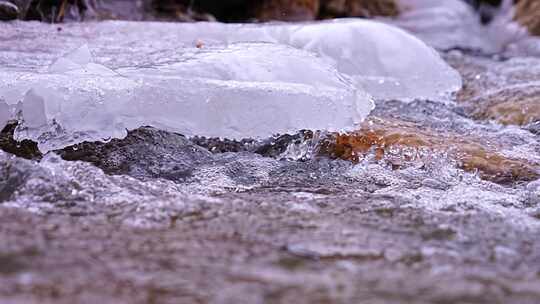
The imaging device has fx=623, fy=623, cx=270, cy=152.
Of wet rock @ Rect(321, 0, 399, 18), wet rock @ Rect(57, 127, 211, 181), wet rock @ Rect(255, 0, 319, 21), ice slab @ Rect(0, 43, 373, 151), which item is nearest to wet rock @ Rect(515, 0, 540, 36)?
wet rock @ Rect(321, 0, 399, 18)

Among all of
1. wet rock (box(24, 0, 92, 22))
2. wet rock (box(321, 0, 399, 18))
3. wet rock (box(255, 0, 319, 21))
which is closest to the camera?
wet rock (box(24, 0, 92, 22))

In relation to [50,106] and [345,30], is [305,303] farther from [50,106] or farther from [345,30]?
[345,30]

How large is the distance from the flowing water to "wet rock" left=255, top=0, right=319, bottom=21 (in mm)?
4023

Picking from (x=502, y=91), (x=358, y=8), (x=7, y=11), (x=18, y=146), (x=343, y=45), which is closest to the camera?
(x=18, y=146)

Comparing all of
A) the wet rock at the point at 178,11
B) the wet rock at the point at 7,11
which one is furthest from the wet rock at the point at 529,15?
the wet rock at the point at 7,11

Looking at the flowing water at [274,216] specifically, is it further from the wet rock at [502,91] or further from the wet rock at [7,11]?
the wet rock at [7,11]

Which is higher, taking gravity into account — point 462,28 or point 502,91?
point 462,28

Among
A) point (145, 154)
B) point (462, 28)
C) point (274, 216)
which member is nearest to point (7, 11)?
point (145, 154)

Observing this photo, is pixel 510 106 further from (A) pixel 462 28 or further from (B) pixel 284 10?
(A) pixel 462 28

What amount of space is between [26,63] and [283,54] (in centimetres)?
122

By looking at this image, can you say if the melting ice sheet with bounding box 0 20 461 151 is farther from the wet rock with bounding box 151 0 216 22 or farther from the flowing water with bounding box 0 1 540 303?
the wet rock with bounding box 151 0 216 22

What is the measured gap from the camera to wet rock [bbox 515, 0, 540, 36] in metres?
6.80

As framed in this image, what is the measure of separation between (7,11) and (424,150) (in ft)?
10.6

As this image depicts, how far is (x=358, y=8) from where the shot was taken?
8.44 m
